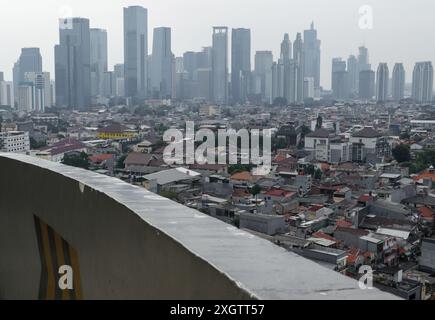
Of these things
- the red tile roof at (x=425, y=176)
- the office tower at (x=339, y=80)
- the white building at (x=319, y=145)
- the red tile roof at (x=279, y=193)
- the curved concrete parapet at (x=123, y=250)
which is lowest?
the red tile roof at (x=279, y=193)

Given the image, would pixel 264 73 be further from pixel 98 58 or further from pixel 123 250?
pixel 123 250

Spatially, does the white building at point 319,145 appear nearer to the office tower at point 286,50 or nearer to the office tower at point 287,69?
the office tower at point 287,69

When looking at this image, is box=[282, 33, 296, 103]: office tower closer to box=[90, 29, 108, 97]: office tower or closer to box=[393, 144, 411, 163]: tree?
box=[90, 29, 108, 97]: office tower

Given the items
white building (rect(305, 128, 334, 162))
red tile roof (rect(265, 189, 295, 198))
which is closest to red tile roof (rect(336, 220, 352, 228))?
red tile roof (rect(265, 189, 295, 198))

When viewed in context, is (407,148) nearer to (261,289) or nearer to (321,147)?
(321,147)

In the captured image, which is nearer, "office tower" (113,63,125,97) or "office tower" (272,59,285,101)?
"office tower" (272,59,285,101)

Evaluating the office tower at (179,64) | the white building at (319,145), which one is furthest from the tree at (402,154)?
the office tower at (179,64)
